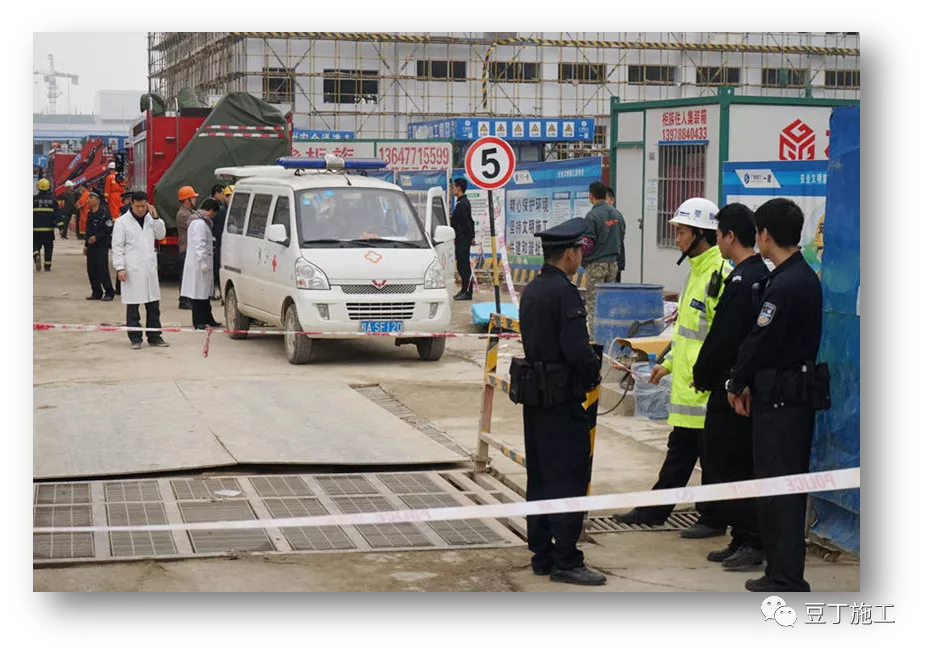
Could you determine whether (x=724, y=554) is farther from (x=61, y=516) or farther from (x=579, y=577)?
(x=61, y=516)

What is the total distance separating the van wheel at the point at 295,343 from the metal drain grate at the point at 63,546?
6690 mm

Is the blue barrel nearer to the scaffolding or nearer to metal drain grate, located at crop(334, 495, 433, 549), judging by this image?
metal drain grate, located at crop(334, 495, 433, 549)

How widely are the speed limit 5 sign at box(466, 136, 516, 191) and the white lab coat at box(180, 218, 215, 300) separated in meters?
4.01

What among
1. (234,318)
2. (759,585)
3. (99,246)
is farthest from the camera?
(99,246)

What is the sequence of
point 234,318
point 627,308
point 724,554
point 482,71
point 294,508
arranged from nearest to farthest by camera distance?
point 724,554
point 294,508
point 627,308
point 234,318
point 482,71

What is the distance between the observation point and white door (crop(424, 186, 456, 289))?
18953 millimetres

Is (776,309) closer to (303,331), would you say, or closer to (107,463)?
(107,463)

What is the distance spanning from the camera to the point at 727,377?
22.4 feet

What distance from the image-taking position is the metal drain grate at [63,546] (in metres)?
7.03

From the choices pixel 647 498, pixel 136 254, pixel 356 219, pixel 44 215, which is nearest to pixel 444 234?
pixel 356 219

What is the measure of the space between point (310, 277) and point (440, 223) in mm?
7191

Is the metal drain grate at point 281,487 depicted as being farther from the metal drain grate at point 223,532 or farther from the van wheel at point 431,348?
the van wheel at point 431,348

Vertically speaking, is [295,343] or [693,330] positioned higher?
[693,330]

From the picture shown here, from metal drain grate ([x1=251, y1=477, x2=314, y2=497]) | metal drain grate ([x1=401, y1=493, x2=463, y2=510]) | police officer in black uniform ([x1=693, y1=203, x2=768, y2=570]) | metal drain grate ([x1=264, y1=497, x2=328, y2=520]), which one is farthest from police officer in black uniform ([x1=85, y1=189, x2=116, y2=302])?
police officer in black uniform ([x1=693, y1=203, x2=768, y2=570])
